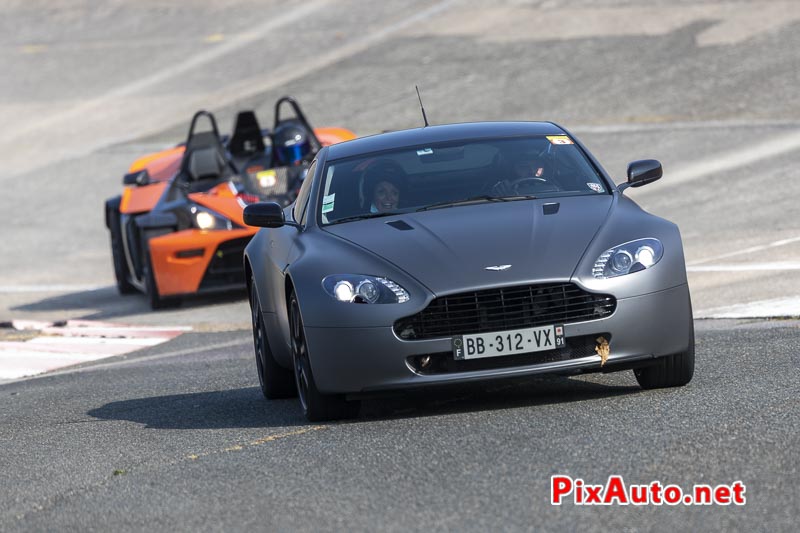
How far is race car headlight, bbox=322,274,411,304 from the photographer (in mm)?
7203

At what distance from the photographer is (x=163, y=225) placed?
53.7 ft

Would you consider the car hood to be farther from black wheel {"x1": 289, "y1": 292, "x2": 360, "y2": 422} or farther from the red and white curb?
the red and white curb

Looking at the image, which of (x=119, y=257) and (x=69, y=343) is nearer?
(x=69, y=343)

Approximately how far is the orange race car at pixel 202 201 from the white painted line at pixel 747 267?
424cm

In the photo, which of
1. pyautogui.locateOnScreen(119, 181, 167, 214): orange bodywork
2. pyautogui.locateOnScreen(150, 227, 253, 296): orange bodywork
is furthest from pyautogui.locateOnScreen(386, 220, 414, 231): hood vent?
pyautogui.locateOnScreen(119, 181, 167, 214): orange bodywork

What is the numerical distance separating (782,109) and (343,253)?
63.0 ft

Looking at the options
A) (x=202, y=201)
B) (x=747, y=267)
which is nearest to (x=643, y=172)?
(x=747, y=267)

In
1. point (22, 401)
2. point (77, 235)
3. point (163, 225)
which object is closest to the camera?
point (22, 401)

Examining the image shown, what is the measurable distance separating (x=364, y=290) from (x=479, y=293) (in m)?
0.55

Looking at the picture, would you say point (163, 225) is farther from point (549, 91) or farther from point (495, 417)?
point (549, 91)

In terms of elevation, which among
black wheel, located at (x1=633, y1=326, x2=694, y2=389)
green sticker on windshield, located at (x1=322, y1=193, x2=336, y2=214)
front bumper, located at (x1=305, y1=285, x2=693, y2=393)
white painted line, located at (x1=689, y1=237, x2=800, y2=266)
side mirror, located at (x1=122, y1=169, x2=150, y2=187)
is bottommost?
white painted line, located at (x1=689, y1=237, x2=800, y2=266)

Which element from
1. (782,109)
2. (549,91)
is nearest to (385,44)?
(549,91)

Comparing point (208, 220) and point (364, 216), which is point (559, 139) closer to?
point (364, 216)

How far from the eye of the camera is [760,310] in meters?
11.5
